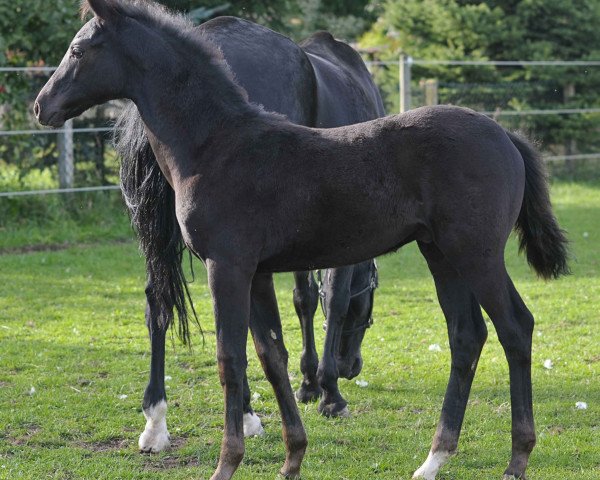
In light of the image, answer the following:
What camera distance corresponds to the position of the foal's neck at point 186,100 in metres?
4.14

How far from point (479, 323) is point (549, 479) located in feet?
2.55

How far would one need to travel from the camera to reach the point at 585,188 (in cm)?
1545

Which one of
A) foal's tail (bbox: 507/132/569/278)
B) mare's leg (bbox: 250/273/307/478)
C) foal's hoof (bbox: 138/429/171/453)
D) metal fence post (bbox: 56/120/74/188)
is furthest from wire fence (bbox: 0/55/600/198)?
foal's tail (bbox: 507/132/569/278)

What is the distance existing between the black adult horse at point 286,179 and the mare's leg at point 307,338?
154 cm

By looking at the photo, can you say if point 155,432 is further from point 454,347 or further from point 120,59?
point 120,59

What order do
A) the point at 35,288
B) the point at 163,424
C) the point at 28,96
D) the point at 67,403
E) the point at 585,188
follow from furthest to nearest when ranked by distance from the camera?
the point at 585,188, the point at 28,96, the point at 35,288, the point at 67,403, the point at 163,424

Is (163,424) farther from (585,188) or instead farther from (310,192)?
(585,188)

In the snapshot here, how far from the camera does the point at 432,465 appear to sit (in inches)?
171

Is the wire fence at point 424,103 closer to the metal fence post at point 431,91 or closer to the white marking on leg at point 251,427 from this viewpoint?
the metal fence post at point 431,91

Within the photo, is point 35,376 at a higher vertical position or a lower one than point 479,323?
lower

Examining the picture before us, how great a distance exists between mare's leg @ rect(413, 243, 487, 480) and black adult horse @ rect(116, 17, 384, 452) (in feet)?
3.56

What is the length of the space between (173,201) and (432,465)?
6.13 ft

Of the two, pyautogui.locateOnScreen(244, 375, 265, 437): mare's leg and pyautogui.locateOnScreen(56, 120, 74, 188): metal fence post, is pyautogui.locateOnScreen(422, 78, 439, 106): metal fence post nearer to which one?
pyautogui.locateOnScreen(56, 120, 74, 188): metal fence post

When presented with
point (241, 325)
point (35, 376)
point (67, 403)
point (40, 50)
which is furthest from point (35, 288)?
point (241, 325)
